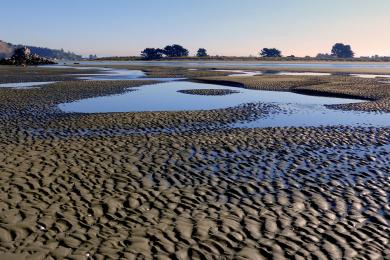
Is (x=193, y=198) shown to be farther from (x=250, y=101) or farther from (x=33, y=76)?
(x=33, y=76)

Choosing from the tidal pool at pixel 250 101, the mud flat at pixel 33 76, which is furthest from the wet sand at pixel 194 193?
the mud flat at pixel 33 76

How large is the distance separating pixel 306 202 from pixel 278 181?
203 centimetres

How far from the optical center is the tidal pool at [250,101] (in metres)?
26.5

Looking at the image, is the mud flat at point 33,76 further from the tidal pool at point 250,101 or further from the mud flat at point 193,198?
the mud flat at point 193,198

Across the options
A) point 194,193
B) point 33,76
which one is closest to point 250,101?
point 194,193

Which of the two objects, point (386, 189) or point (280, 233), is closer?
point (280, 233)

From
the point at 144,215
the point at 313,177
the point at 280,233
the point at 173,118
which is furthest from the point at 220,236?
the point at 173,118

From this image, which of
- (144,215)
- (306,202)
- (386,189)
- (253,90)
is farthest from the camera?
(253,90)

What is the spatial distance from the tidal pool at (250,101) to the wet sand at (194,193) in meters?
3.81

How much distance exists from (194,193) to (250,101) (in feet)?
82.3

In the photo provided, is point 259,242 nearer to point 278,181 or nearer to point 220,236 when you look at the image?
point 220,236

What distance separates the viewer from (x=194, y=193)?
12.5 meters

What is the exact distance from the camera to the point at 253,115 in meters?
28.6

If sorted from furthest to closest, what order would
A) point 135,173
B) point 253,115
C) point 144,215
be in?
point 253,115, point 135,173, point 144,215
